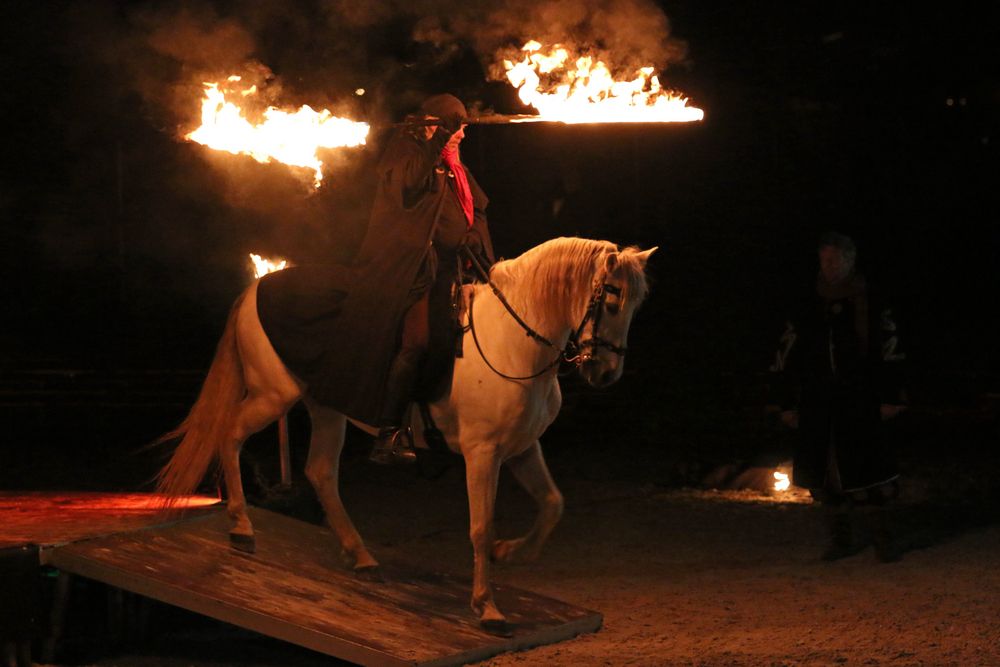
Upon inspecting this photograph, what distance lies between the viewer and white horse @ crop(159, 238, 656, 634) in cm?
647

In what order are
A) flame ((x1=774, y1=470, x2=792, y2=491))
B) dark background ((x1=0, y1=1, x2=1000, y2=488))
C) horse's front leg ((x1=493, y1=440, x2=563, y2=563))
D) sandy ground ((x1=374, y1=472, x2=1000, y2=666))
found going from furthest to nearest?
dark background ((x1=0, y1=1, x2=1000, y2=488)) < flame ((x1=774, y1=470, x2=792, y2=491)) < horse's front leg ((x1=493, y1=440, x2=563, y2=563)) < sandy ground ((x1=374, y1=472, x2=1000, y2=666))

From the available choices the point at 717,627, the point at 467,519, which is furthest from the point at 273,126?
the point at 717,627

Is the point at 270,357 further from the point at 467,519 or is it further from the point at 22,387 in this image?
the point at 22,387

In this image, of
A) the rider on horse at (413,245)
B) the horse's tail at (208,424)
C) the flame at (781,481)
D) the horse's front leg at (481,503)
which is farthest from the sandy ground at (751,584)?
the horse's tail at (208,424)

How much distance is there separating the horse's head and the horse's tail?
2.34 meters

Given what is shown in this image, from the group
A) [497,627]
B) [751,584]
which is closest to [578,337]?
[497,627]

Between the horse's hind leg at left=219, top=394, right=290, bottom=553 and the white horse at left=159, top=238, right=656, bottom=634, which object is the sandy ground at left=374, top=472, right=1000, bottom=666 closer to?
the white horse at left=159, top=238, right=656, bottom=634

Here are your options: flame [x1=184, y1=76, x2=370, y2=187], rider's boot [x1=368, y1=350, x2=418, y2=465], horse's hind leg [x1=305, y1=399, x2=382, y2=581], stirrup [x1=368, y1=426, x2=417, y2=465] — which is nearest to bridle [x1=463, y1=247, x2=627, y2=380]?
rider's boot [x1=368, y1=350, x2=418, y2=465]

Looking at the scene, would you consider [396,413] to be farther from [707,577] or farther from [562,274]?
[707,577]

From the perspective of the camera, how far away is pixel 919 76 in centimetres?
1545

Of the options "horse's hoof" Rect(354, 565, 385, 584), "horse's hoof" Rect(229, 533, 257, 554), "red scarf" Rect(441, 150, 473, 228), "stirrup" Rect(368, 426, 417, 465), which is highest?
"red scarf" Rect(441, 150, 473, 228)

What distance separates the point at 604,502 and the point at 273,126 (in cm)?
483

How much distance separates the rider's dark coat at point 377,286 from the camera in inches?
276

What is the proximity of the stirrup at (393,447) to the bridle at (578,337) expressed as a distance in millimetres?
681
